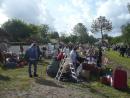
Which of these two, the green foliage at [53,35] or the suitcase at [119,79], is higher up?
the green foliage at [53,35]

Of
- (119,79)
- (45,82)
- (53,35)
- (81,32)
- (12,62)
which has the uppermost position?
(81,32)

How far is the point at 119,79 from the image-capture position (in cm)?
1870

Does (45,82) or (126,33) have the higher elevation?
(126,33)

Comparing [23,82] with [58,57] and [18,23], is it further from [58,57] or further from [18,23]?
[18,23]

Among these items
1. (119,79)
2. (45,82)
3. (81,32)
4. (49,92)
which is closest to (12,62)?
(45,82)

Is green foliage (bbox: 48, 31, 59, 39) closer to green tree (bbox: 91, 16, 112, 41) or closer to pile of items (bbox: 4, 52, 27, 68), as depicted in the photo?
green tree (bbox: 91, 16, 112, 41)

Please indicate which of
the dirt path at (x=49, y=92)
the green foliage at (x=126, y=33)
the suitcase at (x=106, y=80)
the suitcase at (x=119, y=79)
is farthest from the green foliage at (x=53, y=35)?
the dirt path at (x=49, y=92)

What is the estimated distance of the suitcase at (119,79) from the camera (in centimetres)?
1859

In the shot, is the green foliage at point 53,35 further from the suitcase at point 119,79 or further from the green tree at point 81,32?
the suitcase at point 119,79

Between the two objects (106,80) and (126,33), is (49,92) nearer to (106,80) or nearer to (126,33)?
(106,80)

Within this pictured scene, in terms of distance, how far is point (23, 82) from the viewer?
60.7 ft

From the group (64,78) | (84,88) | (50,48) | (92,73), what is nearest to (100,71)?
(92,73)

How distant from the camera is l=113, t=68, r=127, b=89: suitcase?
732 inches

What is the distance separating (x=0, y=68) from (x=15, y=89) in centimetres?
1049
